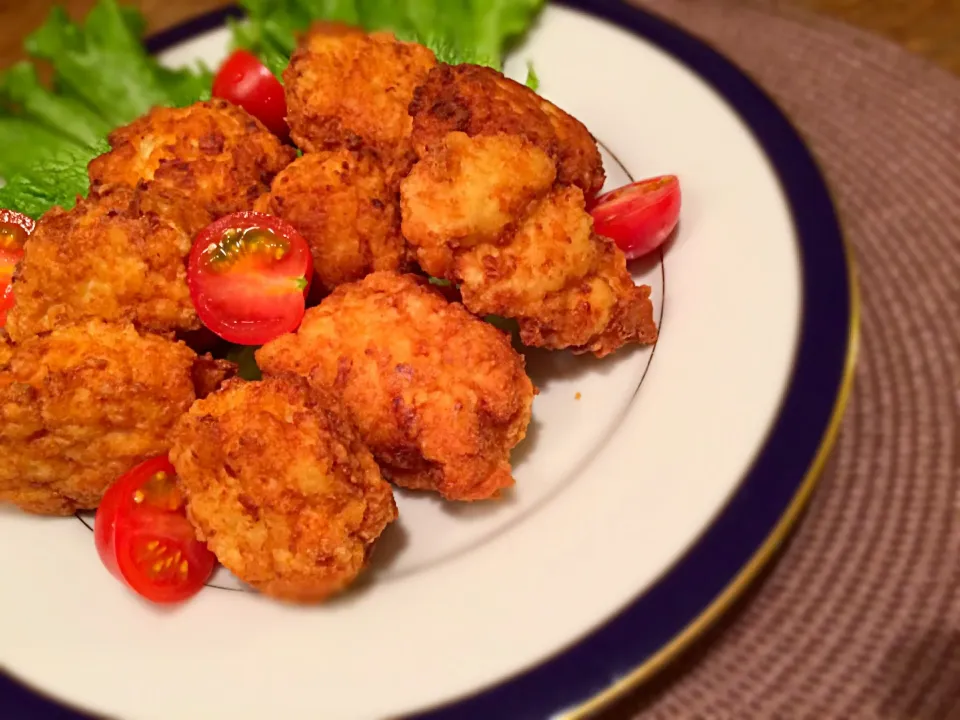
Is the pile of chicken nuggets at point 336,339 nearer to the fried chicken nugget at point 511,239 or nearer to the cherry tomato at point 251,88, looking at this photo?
the fried chicken nugget at point 511,239

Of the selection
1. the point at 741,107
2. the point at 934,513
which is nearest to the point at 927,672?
the point at 934,513

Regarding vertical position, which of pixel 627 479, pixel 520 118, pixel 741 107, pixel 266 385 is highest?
pixel 741 107

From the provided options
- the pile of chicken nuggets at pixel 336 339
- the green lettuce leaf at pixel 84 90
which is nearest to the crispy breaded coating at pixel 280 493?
the pile of chicken nuggets at pixel 336 339

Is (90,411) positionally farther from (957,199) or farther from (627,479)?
(957,199)

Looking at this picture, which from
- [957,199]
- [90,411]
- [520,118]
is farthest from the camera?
[957,199]

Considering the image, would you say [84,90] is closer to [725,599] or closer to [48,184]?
[48,184]
